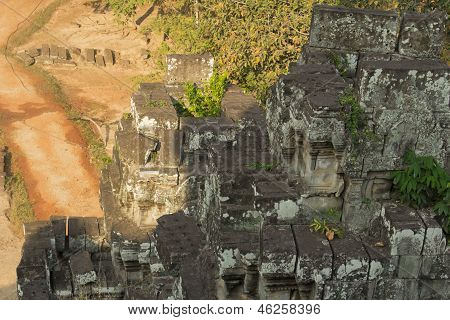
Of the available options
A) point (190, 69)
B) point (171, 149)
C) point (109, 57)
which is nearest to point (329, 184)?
point (171, 149)

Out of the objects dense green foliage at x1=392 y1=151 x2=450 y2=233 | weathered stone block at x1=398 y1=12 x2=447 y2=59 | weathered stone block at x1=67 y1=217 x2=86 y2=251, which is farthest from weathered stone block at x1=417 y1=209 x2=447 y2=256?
weathered stone block at x1=67 y1=217 x2=86 y2=251

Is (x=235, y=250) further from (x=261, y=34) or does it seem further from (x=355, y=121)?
(x=261, y=34)

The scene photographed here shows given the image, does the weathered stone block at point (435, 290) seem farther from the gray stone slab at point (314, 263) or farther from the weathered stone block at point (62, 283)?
the weathered stone block at point (62, 283)

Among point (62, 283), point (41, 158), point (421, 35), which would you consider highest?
point (421, 35)

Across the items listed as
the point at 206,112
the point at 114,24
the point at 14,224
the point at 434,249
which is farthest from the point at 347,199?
the point at 114,24

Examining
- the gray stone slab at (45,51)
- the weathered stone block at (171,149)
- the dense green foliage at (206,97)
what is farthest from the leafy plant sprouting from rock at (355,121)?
the gray stone slab at (45,51)

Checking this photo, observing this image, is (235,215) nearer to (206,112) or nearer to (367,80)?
(367,80)
